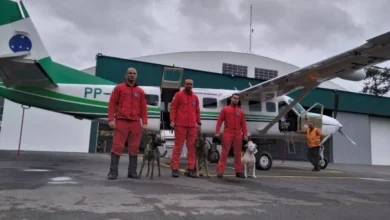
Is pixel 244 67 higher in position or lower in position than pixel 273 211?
higher

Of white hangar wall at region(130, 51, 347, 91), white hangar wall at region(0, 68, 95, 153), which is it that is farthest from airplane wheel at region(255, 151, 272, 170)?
white hangar wall at region(130, 51, 347, 91)

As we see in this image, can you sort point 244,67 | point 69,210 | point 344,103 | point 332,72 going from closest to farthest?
point 69,210
point 332,72
point 344,103
point 244,67

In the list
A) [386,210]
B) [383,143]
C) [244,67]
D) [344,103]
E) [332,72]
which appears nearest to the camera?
[386,210]

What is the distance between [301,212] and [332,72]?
648cm

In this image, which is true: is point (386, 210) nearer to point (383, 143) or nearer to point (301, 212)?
point (301, 212)

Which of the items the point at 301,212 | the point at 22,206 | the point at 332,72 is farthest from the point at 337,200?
the point at 332,72

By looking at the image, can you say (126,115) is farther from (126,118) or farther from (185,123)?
(185,123)

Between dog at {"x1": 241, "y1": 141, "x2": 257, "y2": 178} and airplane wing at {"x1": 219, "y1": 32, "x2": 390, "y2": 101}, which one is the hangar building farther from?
dog at {"x1": 241, "y1": 141, "x2": 257, "y2": 178}

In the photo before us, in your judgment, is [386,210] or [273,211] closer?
[273,211]

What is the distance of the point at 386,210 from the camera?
13.2 feet

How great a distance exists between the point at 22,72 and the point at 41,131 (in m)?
13.3

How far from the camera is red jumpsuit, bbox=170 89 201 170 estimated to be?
6723 mm

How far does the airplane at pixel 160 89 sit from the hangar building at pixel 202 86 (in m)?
6.23

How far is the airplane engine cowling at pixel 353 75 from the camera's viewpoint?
893 centimetres
